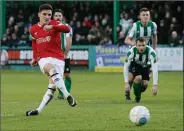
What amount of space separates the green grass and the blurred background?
766 cm

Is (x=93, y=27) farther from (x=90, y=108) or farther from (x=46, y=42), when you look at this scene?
(x=46, y=42)

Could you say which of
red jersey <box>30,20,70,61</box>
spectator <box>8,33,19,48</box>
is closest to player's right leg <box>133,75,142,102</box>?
red jersey <box>30,20,70,61</box>

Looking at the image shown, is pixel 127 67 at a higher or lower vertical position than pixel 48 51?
lower

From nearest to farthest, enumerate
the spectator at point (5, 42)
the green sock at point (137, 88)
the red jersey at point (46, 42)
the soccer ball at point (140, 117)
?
the soccer ball at point (140, 117), the red jersey at point (46, 42), the green sock at point (137, 88), the spectator at point (5, 42)

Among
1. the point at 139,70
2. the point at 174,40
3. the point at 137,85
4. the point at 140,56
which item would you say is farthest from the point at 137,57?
the point at 174,40

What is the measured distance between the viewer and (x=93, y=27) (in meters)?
32.1

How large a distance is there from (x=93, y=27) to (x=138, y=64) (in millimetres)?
17851

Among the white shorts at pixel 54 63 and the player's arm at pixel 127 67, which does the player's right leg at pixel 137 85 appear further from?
the white shorts at pixel 54 63

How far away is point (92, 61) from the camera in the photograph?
29.3 metres

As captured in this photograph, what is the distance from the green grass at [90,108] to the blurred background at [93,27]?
766cm

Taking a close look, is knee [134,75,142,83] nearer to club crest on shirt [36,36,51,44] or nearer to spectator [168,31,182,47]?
club crest on shirt [36,36,51,44]

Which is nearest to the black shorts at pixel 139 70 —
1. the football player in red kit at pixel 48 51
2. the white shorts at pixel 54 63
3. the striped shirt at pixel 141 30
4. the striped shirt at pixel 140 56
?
the striped shirt at pixel 140 56

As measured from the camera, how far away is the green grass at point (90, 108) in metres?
9.72

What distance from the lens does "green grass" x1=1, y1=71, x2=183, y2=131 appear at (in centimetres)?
972
